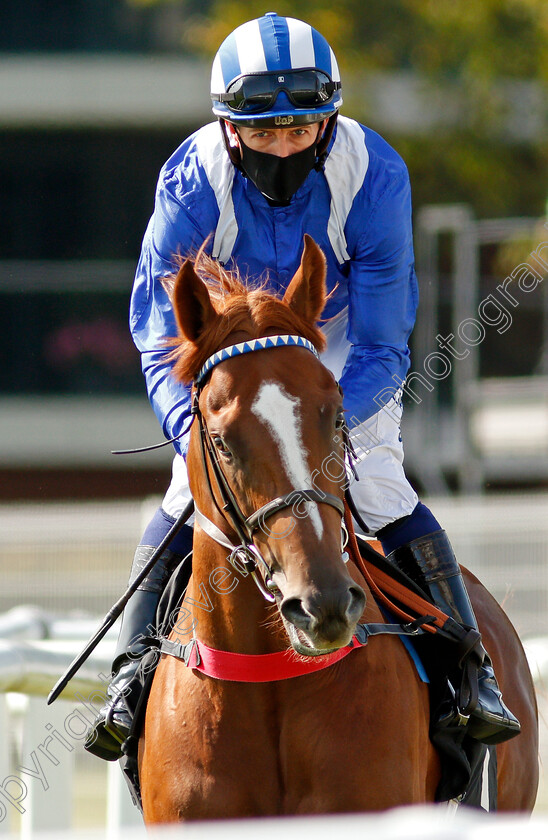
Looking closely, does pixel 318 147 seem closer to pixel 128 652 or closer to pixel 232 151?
pixel 232 151

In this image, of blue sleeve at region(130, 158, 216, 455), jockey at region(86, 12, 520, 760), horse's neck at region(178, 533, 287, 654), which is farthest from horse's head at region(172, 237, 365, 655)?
jockey at region(86, 12, 520, 760)

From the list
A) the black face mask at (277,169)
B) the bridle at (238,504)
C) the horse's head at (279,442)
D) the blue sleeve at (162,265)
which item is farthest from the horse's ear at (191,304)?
the black face mask at (277,169)

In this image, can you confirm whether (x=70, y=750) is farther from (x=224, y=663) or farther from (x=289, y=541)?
(x=289, y=541)

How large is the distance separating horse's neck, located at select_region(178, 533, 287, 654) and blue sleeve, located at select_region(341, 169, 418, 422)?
0.77 m

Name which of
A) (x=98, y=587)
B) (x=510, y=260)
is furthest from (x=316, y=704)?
(x=510, y=260)

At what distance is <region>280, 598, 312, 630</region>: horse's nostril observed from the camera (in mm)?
2588

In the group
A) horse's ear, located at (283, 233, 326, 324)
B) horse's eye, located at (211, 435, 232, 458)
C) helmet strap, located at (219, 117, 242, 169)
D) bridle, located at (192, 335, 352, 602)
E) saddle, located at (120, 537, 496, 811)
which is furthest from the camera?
helmet strap, located at (219, 117, 242, 169)

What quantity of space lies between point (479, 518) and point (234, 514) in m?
6.59

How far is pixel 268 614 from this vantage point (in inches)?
118

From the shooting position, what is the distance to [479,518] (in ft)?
30.2

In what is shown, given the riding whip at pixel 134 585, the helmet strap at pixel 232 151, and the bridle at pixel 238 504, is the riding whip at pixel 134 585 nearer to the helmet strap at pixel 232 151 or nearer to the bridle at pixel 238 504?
the bridle at pixel 238 504

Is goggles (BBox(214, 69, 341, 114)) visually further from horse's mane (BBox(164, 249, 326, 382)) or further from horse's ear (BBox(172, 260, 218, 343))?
horse's ear (BBox(172, 260, 218, 343))

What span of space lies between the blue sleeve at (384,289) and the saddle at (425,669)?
552 mm

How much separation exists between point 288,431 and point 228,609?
0.56 m
